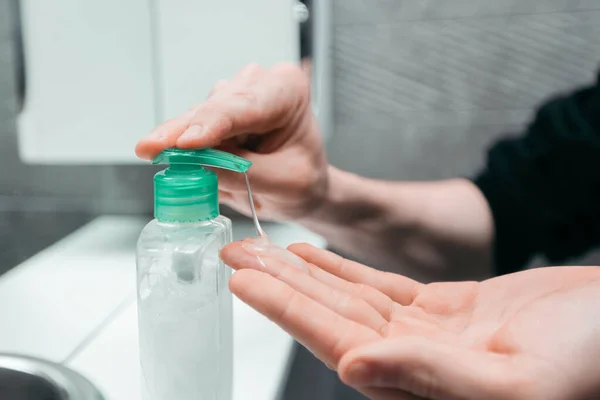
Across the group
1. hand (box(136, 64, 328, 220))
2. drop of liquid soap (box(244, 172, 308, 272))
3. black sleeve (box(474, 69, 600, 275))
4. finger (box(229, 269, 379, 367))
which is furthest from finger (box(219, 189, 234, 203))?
black sleeve (box(474, 69, 600, 275))

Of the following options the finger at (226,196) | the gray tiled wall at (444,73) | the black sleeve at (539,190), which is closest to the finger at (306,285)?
the finger at (226,196)

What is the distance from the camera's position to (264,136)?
529 millimetres

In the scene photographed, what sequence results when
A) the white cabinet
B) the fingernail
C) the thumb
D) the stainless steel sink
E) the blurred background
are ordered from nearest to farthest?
the thumb, the fingernail, the stainless steel sink, the white cabinet, the blurred background

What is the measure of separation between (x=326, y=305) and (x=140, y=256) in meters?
0.16

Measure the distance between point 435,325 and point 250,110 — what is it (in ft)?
0.75

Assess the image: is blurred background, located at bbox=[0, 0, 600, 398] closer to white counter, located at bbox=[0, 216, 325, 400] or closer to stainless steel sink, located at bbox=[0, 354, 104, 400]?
white counter, located at bbox=[0, 216, 325, 400]

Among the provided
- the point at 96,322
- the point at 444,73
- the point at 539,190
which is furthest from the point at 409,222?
the point at 96,322

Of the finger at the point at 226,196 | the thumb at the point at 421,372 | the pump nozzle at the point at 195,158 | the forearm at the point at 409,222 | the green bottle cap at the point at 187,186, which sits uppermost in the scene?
the pump nozzle at the point at 195,158

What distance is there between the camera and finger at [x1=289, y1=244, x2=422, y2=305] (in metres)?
0.41

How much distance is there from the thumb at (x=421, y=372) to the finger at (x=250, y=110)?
18 centimetres

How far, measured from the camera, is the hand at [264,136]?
1.26 ft

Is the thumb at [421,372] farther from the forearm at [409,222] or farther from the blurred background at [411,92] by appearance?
the blurred background at [411,92]

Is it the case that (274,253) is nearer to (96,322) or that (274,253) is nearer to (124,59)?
(96,322)

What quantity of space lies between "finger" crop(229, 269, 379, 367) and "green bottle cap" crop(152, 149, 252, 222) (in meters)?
0.08
